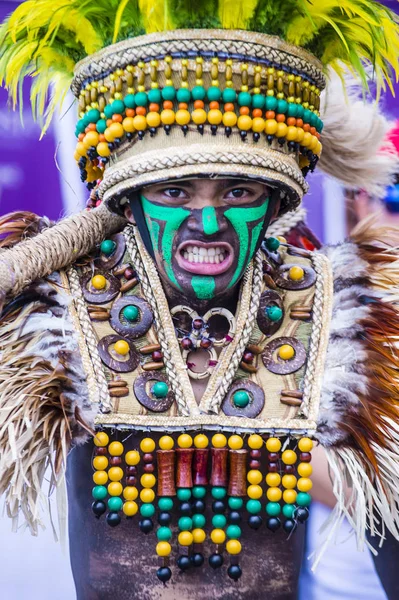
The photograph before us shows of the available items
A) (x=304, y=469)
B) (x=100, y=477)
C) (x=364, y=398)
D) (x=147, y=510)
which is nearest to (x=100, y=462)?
(x=100, y=477)

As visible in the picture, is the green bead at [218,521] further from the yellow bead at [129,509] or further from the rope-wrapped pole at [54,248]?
the rope-wrapped pole at [54,248]

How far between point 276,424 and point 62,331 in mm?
539

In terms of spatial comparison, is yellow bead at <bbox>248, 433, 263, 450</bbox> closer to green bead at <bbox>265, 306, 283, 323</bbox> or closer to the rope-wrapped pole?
green bead at <bbox>265, 306, 283, 323</bbox>

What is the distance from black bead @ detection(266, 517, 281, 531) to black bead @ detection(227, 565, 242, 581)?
0.39 feet

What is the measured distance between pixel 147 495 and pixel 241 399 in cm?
31

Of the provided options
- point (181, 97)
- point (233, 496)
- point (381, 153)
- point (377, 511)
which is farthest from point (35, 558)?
point (381, 153)

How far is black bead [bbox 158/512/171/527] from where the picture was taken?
6.71 feet

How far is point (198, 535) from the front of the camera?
208cm

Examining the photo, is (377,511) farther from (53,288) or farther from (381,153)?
(381,153)

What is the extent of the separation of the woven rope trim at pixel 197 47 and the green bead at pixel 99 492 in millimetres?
936

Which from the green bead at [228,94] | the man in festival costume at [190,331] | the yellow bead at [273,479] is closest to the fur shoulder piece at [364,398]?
the man in festival costume at [190,331]

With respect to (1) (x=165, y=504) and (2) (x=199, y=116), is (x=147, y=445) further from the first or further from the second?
(2) (x=199, y=116)

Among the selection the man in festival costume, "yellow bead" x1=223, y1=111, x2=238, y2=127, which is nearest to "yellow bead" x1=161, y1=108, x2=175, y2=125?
the man in festival costume

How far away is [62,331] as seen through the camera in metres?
2.11
